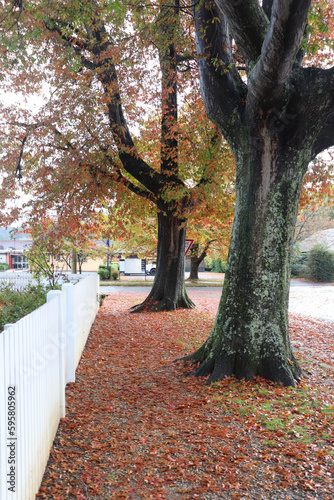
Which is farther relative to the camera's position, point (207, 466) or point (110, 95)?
point (110, 95)

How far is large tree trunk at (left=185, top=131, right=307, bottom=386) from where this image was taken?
19.0 ft

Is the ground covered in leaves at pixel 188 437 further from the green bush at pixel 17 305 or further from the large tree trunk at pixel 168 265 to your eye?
the large tree trunk at pixel 168 265

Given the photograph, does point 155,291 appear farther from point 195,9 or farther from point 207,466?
point 207,466

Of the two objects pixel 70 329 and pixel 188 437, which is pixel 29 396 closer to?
pixel 188 437

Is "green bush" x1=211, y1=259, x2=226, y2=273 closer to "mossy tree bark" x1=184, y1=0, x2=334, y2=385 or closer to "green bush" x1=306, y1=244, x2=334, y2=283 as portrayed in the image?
"green bush" x1=306, y1=244, x2=334, y2=283

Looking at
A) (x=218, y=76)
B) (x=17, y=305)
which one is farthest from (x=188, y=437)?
(x=218, y=76)

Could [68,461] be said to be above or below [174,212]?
below

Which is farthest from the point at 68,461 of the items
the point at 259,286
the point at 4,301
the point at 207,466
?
the point at 4,301

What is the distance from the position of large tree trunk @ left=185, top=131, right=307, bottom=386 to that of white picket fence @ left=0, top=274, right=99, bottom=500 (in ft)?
8.59

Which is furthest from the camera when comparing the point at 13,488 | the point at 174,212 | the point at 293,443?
the point at 174,212

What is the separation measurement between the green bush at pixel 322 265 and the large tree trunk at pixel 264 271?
31635 mm

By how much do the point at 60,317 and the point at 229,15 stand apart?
14.1 feet

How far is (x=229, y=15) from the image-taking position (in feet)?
16.5

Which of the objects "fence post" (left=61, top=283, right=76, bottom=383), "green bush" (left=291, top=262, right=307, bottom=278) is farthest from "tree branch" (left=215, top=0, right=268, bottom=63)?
"green bush" (left=291, top=262, right=307, bottom=278)
